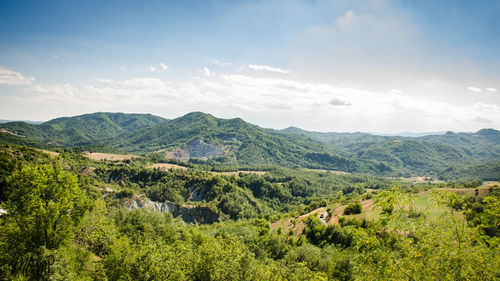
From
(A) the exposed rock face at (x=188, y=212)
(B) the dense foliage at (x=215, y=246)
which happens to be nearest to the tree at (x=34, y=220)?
(B) the dense foliage at (x=215, y=246)

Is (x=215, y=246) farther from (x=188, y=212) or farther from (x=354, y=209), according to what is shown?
(x=188, y=212)

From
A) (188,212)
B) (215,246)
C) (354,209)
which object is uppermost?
(215,246)

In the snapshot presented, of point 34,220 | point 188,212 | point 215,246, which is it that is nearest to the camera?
point 34,220

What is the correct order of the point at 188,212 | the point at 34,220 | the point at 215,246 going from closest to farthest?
the point at 34,220 → the point at 215,246 → the point at 188,212

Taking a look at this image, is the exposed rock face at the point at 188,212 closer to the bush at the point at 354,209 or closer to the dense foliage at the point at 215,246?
the dense foliage at the point at 215,246

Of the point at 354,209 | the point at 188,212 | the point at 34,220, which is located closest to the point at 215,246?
the point at 34,220

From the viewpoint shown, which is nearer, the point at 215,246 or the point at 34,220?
the point at 34,220

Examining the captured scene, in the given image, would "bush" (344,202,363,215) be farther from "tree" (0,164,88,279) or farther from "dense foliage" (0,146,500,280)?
"tree" (0,164,88,279)

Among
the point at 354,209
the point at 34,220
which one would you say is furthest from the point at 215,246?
the point at 354,209

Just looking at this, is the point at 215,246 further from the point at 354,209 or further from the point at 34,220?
the point at 354,209

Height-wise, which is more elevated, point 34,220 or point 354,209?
point 34,220

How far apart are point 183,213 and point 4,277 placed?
287ft

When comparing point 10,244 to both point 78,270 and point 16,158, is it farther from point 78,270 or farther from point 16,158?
point 16,158

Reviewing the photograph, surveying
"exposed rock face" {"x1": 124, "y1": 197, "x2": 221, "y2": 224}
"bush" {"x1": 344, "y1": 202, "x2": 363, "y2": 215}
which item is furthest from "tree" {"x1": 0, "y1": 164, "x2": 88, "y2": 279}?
"exposed rock face" {"x1": 124, "y1": 197, "x2": 221, "y2": 224}
